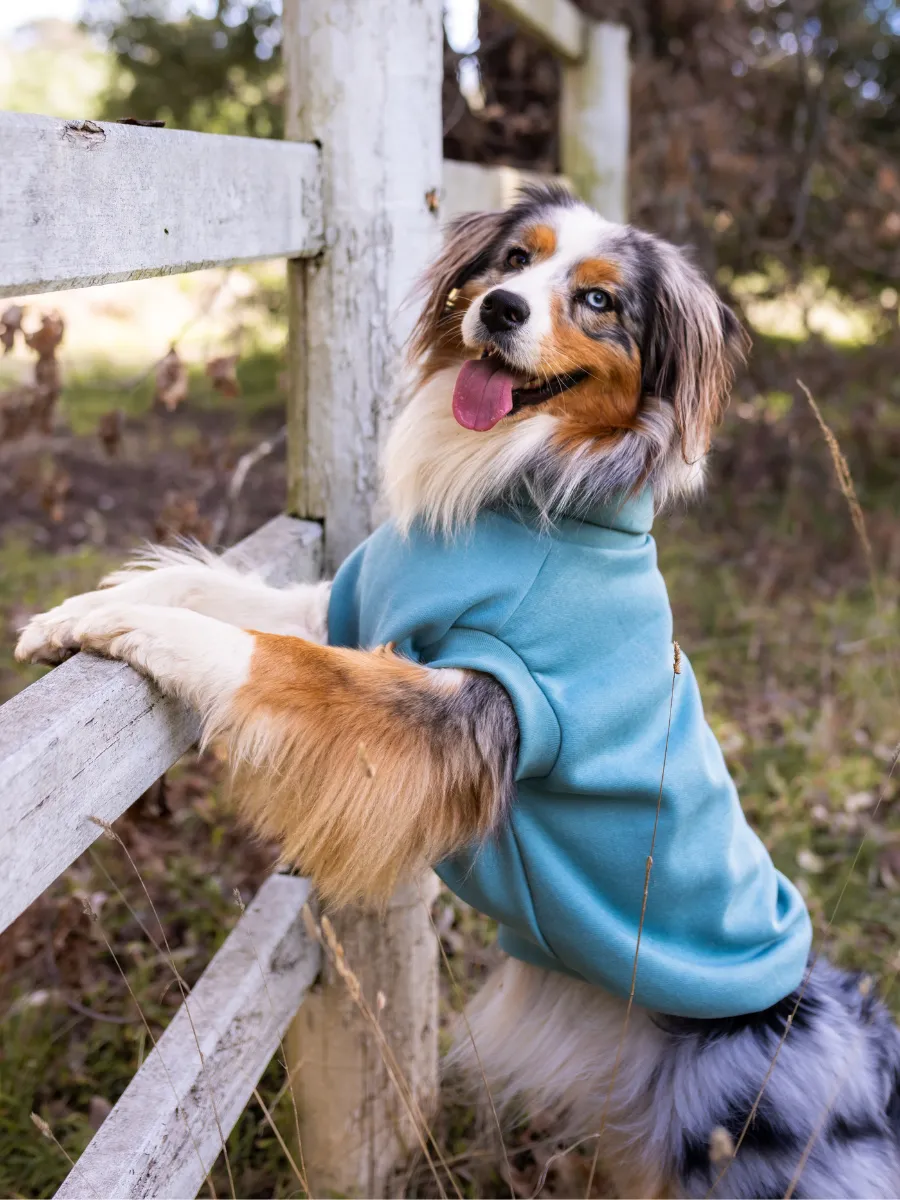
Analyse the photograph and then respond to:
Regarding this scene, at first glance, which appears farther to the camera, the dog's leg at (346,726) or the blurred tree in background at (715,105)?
the blurred tree in background at (715,105)

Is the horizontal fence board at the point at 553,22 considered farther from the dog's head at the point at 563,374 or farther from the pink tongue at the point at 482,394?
the pink tongue at the point at 482,394

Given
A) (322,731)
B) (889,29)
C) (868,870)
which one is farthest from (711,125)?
(322,731)

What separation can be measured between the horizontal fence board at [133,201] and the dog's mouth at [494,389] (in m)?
0.40

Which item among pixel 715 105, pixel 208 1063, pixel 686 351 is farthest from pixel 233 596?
pixel 715 105

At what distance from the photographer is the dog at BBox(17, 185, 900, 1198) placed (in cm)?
174

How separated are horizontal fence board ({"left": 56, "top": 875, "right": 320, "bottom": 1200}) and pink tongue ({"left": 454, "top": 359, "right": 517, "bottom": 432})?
1.00 metres

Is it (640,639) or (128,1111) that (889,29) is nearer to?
(640,639)

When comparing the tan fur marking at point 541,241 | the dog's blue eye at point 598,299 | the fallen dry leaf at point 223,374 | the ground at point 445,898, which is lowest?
the ground at point 445,898

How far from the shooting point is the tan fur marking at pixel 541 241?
→ 2.12 metres

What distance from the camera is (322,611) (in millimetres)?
2143

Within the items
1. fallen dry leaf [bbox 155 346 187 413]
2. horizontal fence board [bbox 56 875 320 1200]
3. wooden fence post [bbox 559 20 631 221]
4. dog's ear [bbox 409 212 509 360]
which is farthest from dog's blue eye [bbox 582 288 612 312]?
wooden fence post [bbox 559 20 631 221]

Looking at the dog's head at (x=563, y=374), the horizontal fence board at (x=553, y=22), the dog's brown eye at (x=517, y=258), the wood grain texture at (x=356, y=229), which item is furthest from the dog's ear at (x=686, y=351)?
the horizontal fence board at (x=553, y=22)

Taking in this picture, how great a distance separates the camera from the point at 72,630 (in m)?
1.70

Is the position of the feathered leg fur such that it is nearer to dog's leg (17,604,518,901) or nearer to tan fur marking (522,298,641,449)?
dog's leg (17,604,518,901)
